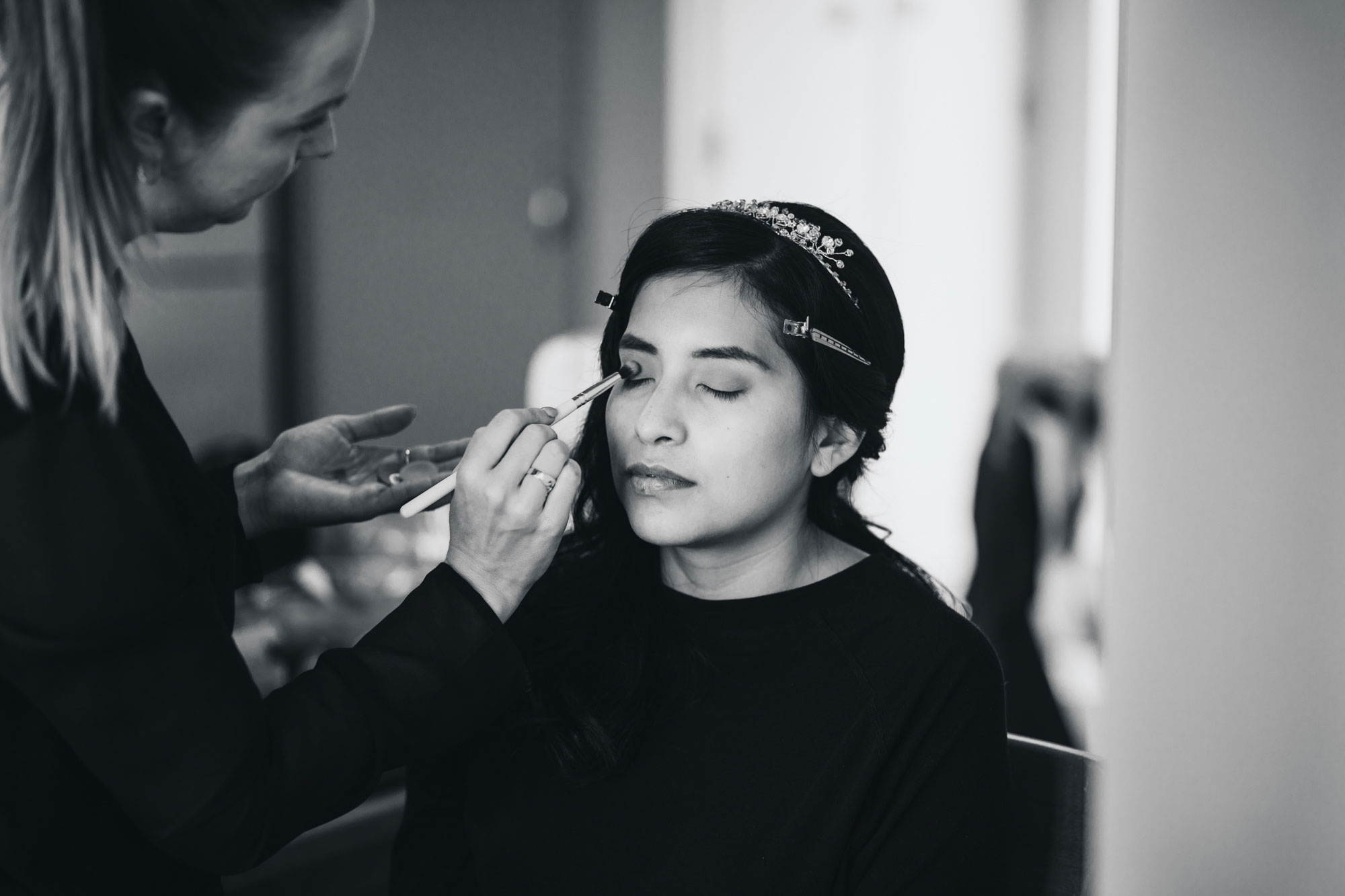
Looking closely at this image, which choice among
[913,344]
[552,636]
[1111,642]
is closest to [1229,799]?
[1111,642]

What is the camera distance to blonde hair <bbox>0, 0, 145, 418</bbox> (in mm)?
721

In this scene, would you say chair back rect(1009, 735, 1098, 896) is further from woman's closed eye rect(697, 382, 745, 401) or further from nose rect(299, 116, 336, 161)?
nose rect(299, 116, 336, 161)

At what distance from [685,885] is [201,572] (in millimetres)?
559

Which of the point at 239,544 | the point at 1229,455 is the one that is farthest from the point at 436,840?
the point at 1229,455

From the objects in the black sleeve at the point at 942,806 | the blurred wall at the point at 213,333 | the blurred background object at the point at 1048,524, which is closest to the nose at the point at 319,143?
the black sleeve at the point at 942,806

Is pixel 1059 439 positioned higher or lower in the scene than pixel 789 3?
lower

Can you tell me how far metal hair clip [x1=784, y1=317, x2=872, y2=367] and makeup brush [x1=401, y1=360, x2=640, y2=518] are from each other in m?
0.16

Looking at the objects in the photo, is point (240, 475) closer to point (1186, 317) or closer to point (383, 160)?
point (1186, 317)

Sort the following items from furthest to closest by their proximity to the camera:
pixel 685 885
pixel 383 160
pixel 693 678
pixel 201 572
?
1. pixel 383 160
2. pixel 693 678
3. pixel 685 885
4. pixel 201 572

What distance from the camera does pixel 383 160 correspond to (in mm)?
3260

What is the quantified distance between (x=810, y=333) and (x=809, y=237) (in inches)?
4.5

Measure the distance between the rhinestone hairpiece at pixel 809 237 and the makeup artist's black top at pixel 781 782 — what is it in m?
0.32

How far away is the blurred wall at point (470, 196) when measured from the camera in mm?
3223

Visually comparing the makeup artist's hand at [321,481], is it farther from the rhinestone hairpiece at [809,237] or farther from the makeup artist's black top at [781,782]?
the rhinestone hairpiece at [809,237]
